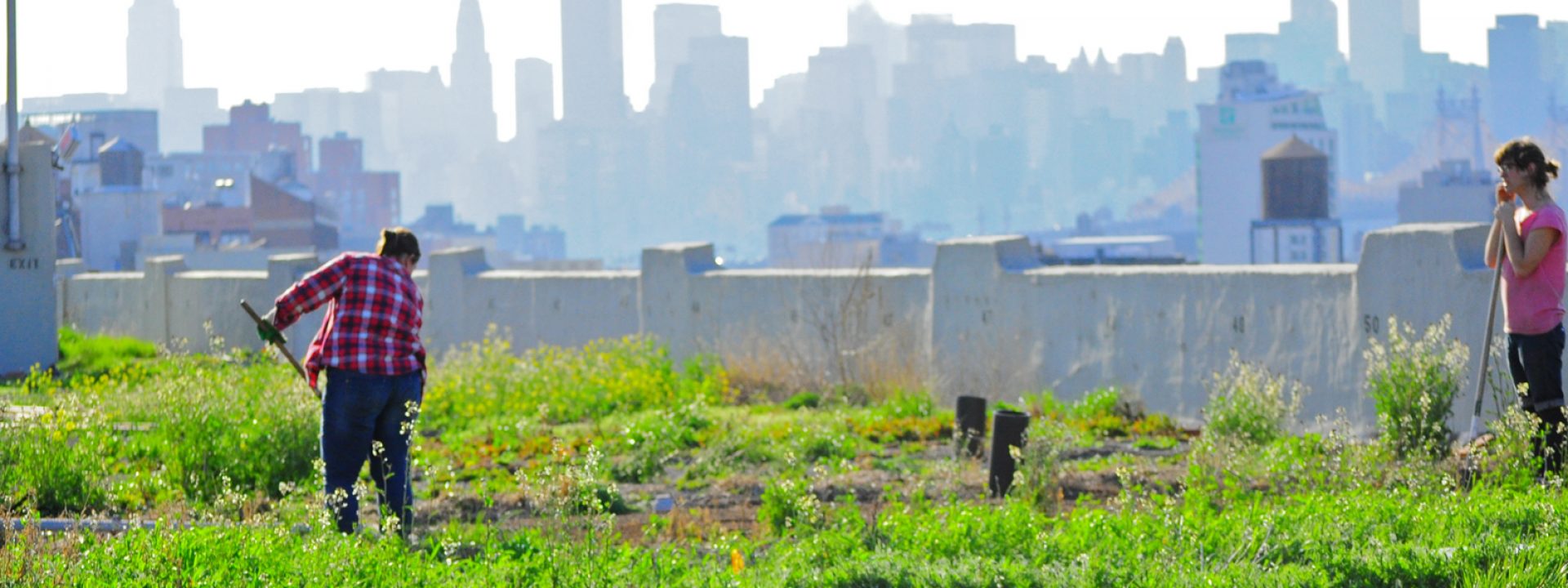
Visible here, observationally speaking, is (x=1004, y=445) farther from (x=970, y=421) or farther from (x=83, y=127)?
(x=83, y=127)

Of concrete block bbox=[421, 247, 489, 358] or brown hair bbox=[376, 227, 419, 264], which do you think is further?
concrete block bbox=[421, 247, 489, 358]

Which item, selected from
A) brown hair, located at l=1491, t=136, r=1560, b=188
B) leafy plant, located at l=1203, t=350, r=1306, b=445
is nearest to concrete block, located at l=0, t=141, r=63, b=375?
leafy plant, located at l=1203, t=350, r=1306, b=445

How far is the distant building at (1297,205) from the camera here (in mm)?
70562

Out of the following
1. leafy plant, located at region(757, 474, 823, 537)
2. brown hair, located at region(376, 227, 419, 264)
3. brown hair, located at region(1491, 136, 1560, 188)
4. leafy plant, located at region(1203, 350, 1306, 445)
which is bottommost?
leafy plant, located at region(757, 474, 823, 537)

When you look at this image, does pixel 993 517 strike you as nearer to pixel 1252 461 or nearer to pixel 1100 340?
pixel 1252 461

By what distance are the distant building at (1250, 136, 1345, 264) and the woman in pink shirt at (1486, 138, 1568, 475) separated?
64.6 metres

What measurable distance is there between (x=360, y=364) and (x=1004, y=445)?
10.9ft

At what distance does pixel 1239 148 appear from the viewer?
549 ft

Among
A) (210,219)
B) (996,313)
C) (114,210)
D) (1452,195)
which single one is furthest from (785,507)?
(1452,195)

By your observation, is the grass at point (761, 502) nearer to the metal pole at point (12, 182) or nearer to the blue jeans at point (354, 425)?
the blue jeans at point (354, 425)

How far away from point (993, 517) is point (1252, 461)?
7.20 feet

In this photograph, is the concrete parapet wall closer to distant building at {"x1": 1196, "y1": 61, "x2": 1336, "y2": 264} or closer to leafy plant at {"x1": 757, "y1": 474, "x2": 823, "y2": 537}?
leafy plant at {"x1": 757, "y1": 474, "x2": 823, "y2": 537}

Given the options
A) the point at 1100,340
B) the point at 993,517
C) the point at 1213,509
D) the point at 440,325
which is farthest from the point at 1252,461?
the point at 440,325

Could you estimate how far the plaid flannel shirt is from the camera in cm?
705
